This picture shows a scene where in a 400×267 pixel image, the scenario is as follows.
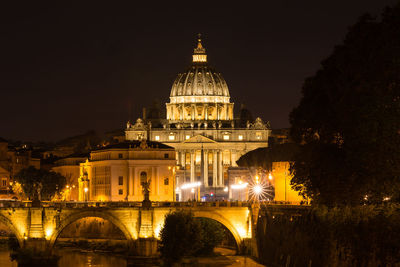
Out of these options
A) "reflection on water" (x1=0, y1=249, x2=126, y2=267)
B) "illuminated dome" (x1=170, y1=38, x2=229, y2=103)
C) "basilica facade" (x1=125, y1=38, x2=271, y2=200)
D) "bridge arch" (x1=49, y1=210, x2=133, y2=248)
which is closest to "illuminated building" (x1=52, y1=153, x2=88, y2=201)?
"basilica facade" (x1=125, y1=38, x2=271, y2=200)

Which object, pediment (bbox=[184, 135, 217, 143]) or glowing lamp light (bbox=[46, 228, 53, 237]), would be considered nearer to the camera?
glowing lamp light (bbox=[46, 228, 53, 237])

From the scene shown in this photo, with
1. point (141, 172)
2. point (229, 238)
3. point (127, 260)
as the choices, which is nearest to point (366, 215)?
point (127, 260)

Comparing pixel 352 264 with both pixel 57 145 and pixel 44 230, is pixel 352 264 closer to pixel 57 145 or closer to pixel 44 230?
pixel 44 230

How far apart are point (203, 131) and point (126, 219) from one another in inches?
3588

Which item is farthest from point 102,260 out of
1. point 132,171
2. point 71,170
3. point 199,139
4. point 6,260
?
point 199,139

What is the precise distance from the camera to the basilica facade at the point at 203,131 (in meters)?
148

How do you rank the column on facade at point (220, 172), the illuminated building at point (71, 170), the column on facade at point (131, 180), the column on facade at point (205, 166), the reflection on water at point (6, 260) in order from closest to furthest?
the reflection on water at point (6, 260) < the column on facade at point (131, 180) < the illuminated building at point (71, 170) < the column on facade at point (205, 166) < the column on facade at point (220, 172)

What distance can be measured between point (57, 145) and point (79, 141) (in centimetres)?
980

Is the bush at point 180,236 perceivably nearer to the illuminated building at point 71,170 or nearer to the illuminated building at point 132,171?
the illuminated building at point 132,171

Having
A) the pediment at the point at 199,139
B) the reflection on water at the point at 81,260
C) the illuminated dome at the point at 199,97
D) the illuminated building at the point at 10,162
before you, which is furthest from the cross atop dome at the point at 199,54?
Answer: the reflection on water at the point at 81,260

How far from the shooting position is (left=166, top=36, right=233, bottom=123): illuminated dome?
167750mm

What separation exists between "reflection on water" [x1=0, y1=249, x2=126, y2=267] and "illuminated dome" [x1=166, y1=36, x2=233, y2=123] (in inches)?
3774

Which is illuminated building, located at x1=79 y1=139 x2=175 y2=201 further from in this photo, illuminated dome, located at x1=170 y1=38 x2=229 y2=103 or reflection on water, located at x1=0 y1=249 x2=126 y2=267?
illuminated dome, located at x1=170 y1=38 x2=229 y2=103

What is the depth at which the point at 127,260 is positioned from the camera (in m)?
64.1
